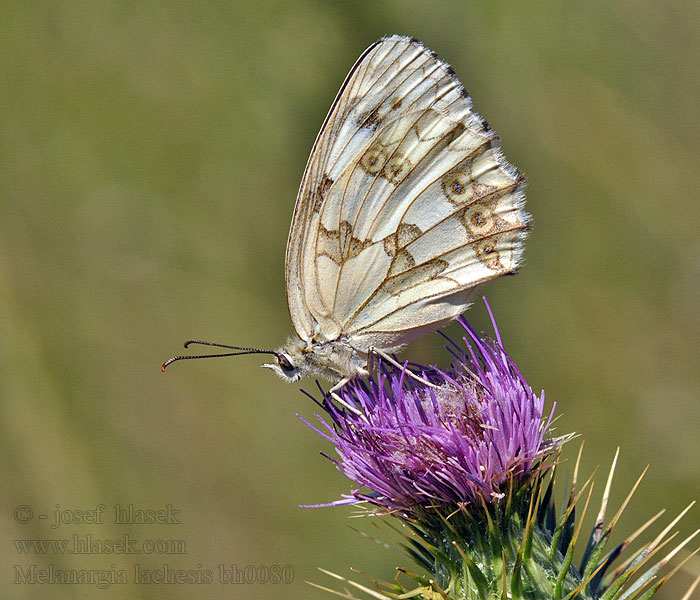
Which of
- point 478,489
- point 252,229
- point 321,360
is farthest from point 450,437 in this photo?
point 252,229

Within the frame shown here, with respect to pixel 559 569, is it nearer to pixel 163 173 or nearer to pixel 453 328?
pixel 453 328

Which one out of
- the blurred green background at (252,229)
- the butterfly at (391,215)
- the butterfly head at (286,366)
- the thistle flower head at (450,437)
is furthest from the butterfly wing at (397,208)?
the blurred green background at (252,229)

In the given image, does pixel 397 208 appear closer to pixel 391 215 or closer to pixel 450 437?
pixel 391 215

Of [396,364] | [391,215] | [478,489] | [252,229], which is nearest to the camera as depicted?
[478,489]

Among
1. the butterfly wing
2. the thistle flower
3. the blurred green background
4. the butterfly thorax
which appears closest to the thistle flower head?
the thistle flower

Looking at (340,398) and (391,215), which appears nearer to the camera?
(340,398)

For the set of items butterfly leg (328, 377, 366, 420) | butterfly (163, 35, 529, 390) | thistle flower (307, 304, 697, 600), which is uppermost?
butterfly (163, 35, 529, 390)

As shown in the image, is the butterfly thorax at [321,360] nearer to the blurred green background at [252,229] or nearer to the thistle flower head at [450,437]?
the thistle flower head at [450,437]

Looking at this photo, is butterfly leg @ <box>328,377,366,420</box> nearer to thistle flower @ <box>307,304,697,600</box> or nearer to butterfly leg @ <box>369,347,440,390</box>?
thistle flower @ <box>307,304,697,600</box>
